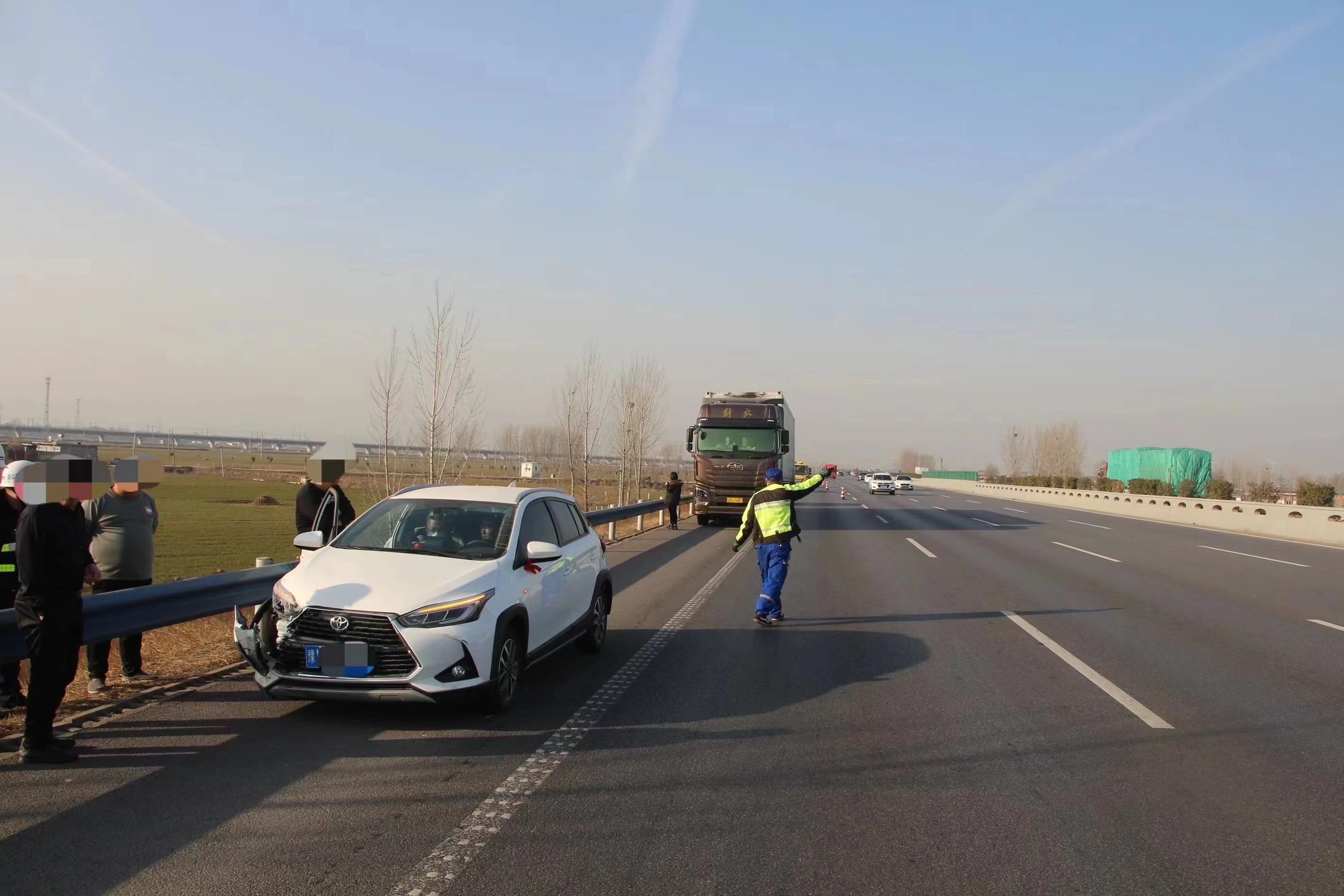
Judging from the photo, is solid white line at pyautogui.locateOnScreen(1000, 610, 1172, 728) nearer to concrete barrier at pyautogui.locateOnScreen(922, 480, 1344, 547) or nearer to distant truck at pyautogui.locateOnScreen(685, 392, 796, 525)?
distant truck at pyautogui.locateOnScreen(685, 392, 796, 525)

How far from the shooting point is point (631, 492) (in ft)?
122

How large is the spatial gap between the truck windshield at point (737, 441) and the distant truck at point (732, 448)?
0.01 m

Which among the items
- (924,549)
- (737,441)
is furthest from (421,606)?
(737,441)

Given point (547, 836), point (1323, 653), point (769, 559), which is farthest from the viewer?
point (769, 559)

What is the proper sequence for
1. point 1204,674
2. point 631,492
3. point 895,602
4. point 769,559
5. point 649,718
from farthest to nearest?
1. point 631,492
2. point 895,602
3. point 769,559
4. point 1204,674
5. point 649,718

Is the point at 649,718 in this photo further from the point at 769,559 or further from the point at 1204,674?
the point at 1204,674

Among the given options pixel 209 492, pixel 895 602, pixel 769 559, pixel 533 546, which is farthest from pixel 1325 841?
pixel 209 492

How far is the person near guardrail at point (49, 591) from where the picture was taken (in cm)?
495

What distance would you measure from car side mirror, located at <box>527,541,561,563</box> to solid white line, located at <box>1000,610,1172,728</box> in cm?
430

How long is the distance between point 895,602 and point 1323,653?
4.56 m

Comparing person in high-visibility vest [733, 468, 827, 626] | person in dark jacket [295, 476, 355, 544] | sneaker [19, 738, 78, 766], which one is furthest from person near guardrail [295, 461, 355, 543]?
person in high-visibility vest [733, 468, 827, 626]

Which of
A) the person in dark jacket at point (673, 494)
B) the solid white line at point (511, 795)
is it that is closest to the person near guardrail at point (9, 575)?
the solid white line at point (511, 795)

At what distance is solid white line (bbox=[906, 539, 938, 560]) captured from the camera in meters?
18.4

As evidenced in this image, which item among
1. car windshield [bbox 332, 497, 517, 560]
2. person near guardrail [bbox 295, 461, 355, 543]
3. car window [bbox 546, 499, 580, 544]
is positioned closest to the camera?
car windshield [bbox 332, 497, 517, 560]
